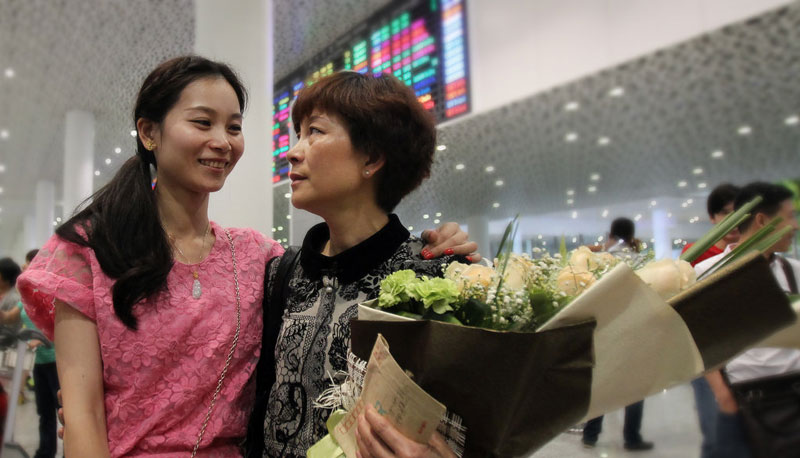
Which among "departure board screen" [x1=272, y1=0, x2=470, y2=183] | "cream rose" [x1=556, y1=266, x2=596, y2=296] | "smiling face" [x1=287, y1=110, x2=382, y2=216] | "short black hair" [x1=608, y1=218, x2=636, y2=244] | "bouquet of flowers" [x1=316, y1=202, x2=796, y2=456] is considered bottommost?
"bouquet of flowers" [x1=316, y1=202, x2=796, y2=456]

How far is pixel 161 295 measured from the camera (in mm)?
1143

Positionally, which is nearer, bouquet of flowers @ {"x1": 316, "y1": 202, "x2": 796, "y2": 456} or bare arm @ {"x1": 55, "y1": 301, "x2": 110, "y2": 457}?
bouquet of flowers @ {"x1": 316, "y1": 202, "x2": 796, "y2": 456}

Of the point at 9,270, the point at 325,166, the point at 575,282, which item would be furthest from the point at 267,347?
the point at 9,270

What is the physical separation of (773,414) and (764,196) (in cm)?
65

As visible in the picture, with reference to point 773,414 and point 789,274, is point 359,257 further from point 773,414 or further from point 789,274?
point 773,414

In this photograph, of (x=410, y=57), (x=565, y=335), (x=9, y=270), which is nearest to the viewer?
(x=565, y=335)

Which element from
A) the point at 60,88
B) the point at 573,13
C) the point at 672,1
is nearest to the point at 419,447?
the point at 672,1

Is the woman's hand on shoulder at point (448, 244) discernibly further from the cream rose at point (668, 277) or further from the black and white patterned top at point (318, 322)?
the cream rose at point (668, 277)

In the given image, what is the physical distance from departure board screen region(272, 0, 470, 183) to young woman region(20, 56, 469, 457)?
675mm

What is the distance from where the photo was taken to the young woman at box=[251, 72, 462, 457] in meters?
1.09

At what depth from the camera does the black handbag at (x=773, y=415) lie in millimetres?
1418

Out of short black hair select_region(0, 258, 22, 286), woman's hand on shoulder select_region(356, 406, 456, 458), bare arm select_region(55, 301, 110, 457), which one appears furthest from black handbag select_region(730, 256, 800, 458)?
short black hair select_region(0, 258, 22, 286)

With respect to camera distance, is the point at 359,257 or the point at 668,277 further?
the point at 359,257

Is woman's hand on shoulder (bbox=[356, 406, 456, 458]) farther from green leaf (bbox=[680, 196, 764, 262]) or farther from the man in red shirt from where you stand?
the man in red shirt
